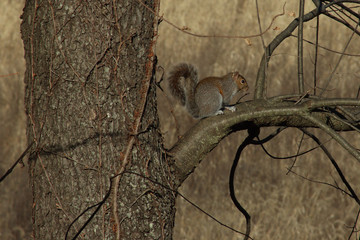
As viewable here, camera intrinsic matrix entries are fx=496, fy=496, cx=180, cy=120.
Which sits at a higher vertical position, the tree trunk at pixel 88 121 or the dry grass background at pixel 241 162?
the dry grass background at pixel 241 162

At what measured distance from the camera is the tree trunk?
1.63 m

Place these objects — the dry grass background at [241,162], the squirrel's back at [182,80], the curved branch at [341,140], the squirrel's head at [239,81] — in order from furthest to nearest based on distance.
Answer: the dry grass background at [241,162], the squirrel's head at [239,81], the squirrel's back at [182,80], the curved branch at [341,140]

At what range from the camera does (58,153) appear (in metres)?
1.64

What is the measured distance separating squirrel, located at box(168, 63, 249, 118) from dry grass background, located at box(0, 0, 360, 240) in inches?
27.2

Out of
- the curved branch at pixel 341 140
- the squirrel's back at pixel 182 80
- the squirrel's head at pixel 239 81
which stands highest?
the squirrel's head at pixel 239 81

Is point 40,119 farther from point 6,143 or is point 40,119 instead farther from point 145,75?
point 6,143

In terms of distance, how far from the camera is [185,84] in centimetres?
298

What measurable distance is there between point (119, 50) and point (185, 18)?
5235 millimetres

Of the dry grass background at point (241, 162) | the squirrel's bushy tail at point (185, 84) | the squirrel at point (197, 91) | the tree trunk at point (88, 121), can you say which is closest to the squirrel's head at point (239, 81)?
the squirrel at point (197, 91)

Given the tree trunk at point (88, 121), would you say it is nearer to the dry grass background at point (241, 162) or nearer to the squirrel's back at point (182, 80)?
the squirrel's back at point (182, 80)

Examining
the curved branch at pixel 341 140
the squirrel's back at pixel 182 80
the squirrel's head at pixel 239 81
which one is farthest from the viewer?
the squirrel's head at pixel 239 81

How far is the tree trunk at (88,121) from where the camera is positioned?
5.36ft

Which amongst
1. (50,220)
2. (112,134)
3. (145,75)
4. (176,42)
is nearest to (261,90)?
(145,75)

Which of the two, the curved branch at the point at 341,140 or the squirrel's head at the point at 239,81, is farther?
the squirrel's head at the point at 239,81
